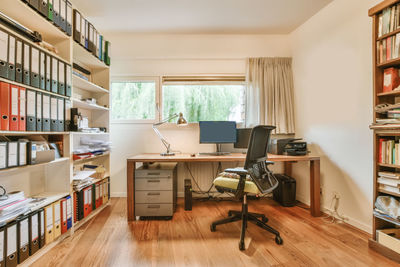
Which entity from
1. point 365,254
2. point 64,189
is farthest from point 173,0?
point 365,254

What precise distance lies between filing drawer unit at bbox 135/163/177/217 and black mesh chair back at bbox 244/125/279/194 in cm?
99

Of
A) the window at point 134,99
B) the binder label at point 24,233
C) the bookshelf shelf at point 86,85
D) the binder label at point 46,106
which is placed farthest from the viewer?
the window at point 134,99

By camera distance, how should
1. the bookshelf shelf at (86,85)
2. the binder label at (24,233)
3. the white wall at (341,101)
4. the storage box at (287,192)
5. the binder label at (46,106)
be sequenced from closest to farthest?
the binder label at (24,233) → the binder label at (46,106) → the white wall at (341,101) → the bookshelf shelf at (86,85) → the storage box at (287,192)

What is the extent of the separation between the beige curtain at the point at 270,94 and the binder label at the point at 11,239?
268 centimetres

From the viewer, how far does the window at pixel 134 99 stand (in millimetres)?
3021

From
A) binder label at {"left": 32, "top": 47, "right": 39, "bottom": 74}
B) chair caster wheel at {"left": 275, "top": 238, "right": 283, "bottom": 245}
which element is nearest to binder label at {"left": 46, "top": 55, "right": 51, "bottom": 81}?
binder label at {"left": 32, "top": 47, "right": 39, "bottom": 74}

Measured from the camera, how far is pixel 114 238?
5.92 feet

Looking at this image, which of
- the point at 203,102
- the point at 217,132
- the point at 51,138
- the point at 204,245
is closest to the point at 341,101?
the point at 217,132

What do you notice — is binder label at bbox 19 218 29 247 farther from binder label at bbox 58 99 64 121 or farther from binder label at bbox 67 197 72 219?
binder label at bbox 58 99 64 121

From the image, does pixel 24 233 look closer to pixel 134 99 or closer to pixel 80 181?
pixel 80 181

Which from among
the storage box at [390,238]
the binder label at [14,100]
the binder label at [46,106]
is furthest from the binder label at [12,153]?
the storage box at [390,238]

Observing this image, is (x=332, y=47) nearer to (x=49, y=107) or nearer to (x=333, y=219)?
(x=333, y=219)

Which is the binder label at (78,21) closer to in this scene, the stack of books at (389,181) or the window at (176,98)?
the window at (176,98)

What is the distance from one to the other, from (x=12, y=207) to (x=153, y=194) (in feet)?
3.91
